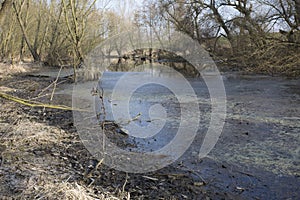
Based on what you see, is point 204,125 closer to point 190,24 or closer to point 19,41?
point 190,24

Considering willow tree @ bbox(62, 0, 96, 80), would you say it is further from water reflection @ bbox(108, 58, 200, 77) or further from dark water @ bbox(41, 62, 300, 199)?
dark water @ bbox(41, 62, 300, 199)

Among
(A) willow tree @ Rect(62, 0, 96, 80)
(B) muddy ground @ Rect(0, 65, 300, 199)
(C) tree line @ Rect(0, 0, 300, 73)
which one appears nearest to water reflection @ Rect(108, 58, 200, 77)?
(C) tree line @ Rect(0, 0, 300, 73)

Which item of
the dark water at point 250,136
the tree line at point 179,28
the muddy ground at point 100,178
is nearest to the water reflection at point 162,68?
the tree line at point 179,28

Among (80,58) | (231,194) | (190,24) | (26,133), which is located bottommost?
(231,194)

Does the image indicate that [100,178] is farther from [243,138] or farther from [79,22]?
[79,22]

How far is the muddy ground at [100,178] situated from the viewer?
8.13 feet

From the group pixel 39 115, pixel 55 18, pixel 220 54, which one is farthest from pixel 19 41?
pixel 39 115

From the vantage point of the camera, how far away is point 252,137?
14.0 feet

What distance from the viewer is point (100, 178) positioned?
2.87 m

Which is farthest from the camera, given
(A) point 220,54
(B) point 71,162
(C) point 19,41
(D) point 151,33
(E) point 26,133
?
(D) point 151,33

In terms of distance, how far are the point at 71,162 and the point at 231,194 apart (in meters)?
1.67

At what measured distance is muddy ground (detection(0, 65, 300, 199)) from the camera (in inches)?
97.6

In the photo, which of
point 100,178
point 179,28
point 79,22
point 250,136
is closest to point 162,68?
point 179,28

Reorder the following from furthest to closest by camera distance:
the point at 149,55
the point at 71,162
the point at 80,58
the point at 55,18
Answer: the point at 149,55
the point at 55,18
the point at 80,58
the point at 71,162
